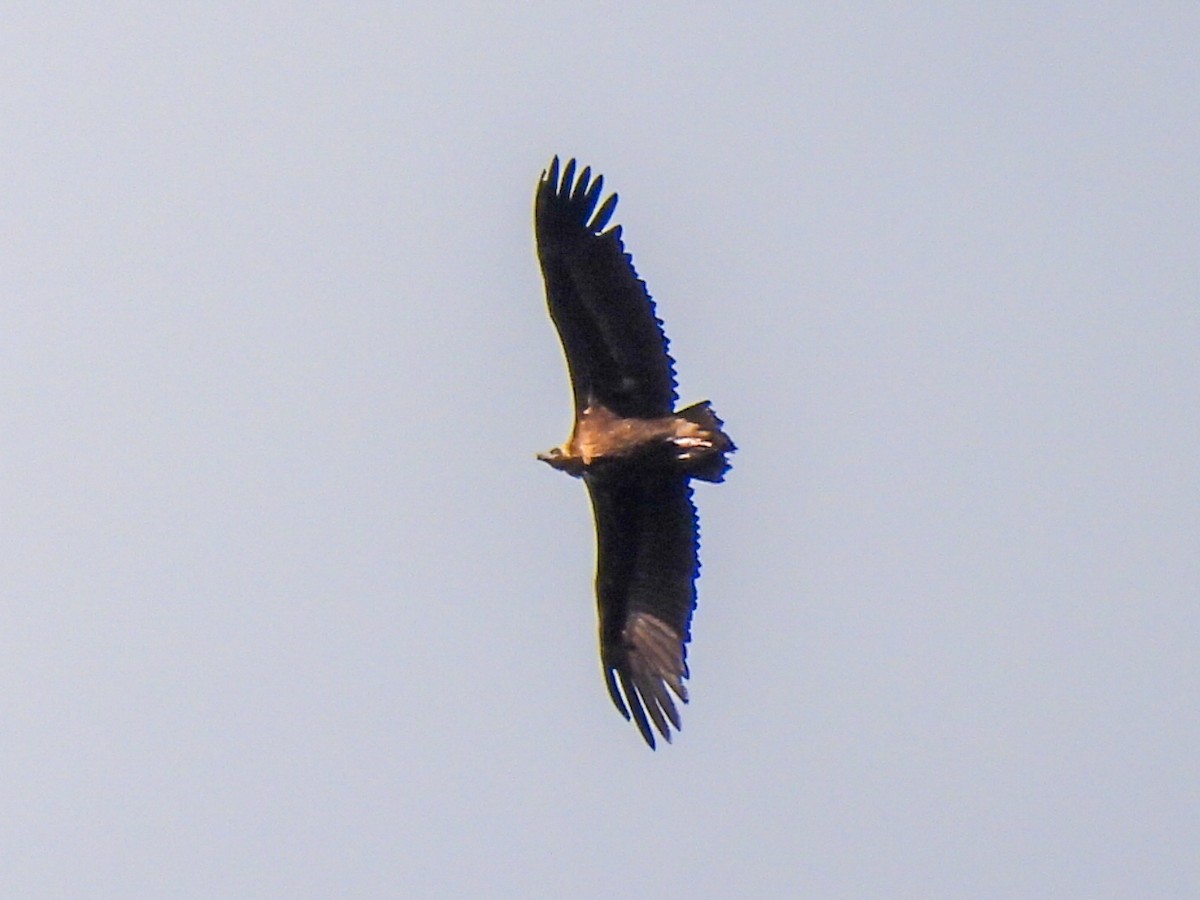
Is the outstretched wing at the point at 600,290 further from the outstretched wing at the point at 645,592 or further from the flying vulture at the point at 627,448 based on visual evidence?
the outstretched wing at the point at 645,592

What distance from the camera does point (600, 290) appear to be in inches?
811

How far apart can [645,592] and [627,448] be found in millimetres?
1574

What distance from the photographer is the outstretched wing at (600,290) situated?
2055 centimetres

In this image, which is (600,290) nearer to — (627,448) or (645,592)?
(627,448)

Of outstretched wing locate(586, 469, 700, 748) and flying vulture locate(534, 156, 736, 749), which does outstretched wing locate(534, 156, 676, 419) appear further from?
outstretched wing locate(586, 469, 700, 748)

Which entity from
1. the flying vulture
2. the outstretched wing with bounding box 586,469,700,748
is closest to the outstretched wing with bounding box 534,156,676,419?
the flying vulture

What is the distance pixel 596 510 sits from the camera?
70.7 feet

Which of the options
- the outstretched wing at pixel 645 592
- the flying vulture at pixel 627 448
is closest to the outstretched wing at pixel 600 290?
the flying vulture at pixel 627 448

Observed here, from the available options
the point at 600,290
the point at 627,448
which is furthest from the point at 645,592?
the point at 600,290

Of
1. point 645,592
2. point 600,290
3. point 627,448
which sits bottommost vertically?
point 645,592

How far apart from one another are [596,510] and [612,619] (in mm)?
989

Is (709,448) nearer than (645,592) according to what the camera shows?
Yes

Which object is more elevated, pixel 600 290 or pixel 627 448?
pixel 600 290

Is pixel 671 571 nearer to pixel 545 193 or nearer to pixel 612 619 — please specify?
pixel 612 619
